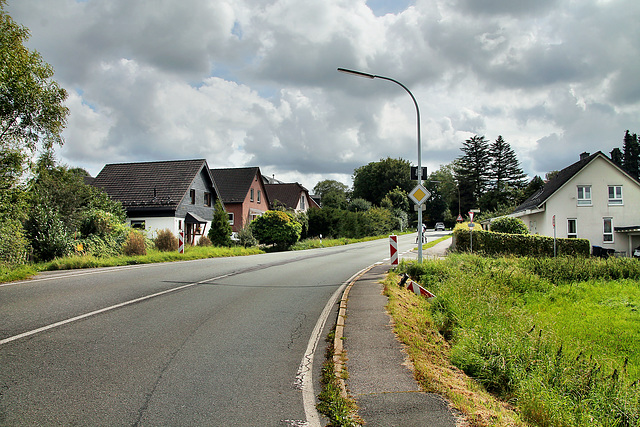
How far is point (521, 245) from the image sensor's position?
930 inches

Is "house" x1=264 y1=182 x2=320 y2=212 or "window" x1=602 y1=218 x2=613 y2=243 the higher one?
"house" x1=264 y1=182 x2=320 y2=212

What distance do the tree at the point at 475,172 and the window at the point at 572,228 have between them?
174 feet

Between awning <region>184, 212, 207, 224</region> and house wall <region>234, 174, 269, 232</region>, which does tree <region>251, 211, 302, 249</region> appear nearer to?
awning <region>184, 212, 207, 224</region>

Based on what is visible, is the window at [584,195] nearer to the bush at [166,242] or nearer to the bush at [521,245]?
the bush at [521,245]

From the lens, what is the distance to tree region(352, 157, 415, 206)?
94000 mm

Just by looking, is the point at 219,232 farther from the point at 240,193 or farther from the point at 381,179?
the point at 381,179

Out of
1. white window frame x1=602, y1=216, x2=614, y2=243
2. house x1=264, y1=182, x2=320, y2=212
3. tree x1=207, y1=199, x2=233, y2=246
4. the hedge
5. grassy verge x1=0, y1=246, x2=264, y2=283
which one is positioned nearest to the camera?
grassy verge x1=0, y1=246, x2=264, y2=283

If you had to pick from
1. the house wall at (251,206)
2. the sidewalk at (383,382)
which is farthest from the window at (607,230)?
the sidewalk at (383,382)

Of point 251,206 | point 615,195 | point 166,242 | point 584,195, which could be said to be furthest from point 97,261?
point 615,195

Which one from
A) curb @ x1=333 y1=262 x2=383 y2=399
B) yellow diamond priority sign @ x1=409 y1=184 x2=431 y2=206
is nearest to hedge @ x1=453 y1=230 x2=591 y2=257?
yellow diamond priority sign @ x1=409 y1=184 x2=431 y2=206

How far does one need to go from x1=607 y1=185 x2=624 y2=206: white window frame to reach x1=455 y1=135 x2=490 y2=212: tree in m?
52.8

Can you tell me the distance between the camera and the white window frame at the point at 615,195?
3469 centimetres

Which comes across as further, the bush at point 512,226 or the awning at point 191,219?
the awning at point 191,219

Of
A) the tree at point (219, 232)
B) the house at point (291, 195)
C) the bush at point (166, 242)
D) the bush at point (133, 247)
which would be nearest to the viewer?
the bush at point (133, 247)
